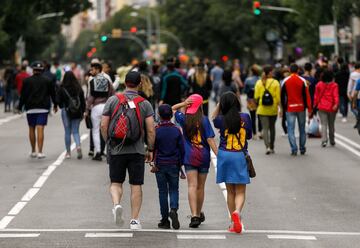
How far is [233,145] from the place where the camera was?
1234cm

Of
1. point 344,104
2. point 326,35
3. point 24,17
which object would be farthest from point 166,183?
point 24,17

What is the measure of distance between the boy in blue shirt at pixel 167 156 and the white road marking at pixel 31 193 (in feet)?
5.52

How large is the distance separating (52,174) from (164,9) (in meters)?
98.0

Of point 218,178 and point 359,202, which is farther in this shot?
point 359,202

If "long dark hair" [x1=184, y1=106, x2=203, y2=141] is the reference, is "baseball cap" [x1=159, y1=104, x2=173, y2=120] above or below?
above

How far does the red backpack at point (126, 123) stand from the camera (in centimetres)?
1195

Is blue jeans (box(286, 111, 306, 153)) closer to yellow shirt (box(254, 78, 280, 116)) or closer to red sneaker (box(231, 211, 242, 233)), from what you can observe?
yellow shirt (box(254, 78, 280, 116))

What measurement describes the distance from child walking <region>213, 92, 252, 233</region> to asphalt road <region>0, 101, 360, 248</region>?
462 millimetres

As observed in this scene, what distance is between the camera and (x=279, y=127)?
98.2 ft

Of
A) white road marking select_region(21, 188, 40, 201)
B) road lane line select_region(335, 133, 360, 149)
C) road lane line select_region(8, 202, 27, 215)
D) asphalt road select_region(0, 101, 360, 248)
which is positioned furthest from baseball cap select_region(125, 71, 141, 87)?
road lane line select_region(335, 133, 360, 149)

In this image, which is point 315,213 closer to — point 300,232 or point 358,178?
point 300,232

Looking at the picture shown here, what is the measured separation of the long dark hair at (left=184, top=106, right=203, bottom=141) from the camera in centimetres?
1244

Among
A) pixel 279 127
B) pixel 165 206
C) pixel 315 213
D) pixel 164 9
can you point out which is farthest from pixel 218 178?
pixel 164 9

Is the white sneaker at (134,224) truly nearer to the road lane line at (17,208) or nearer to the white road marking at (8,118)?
the road lane line at (17,208)
